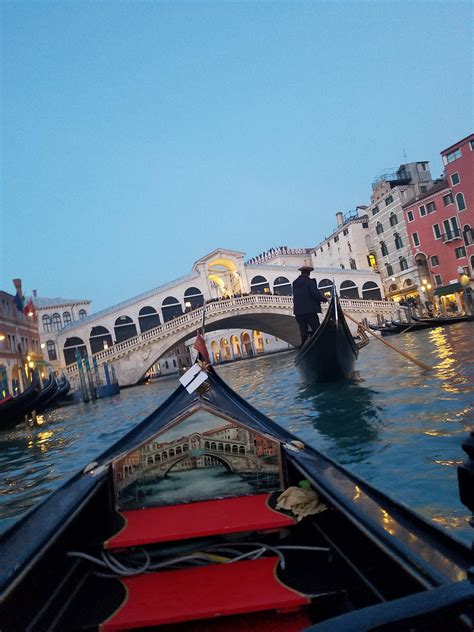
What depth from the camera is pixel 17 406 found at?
26.8 ft

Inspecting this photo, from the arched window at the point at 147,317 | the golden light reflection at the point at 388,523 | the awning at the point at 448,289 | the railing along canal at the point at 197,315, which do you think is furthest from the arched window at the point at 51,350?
the golden light reflection at the point at 388,523

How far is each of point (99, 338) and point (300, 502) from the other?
66.3 feet

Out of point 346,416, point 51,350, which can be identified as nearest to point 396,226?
point 51,350

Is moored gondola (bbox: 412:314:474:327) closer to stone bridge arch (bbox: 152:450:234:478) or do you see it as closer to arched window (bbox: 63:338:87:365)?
stone bridge arch (bbox: 152:450:234:478)

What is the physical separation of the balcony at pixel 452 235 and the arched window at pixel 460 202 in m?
0.72

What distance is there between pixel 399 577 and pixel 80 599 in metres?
0.84

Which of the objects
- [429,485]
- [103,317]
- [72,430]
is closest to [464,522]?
[429,485]

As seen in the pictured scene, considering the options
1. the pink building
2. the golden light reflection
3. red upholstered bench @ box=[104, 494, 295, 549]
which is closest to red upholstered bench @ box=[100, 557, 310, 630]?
red upholstered bench @ box=[104, 494, 295, 549]

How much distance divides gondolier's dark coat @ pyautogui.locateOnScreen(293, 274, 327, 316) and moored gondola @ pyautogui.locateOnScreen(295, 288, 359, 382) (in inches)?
9.5

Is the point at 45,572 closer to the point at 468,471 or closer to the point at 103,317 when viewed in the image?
the point at 468,471

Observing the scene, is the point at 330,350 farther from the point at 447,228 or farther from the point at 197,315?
the point at 447,228

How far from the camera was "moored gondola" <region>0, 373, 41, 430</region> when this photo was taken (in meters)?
7.94

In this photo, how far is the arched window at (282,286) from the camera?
77.3 ft

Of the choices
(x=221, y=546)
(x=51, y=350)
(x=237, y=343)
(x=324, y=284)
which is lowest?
(x=221, y=546)
